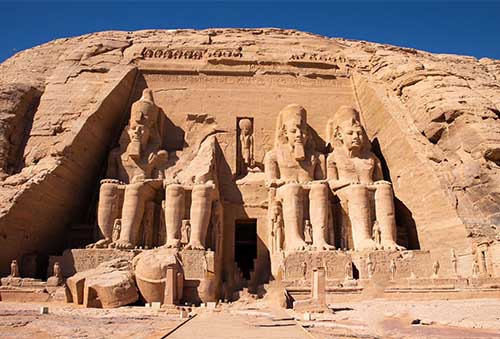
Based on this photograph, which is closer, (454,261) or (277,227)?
(454,261)

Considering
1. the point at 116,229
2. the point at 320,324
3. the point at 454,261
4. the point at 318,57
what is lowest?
the point at 320,324

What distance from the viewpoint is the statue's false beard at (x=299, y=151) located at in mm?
12875

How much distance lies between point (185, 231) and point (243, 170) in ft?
10.6

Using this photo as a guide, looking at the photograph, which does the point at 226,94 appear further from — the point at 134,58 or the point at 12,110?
the point at 12,110

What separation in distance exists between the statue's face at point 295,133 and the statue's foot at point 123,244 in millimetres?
4938

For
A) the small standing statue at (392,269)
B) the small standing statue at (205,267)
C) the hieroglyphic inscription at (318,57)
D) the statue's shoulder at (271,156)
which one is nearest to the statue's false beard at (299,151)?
the statue's shoulder at (271,156)

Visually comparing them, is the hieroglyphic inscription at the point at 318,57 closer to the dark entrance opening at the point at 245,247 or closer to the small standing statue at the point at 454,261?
the dark entrance opening at the point at 245,247

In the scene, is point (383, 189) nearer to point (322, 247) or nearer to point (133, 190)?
point (322, 247)

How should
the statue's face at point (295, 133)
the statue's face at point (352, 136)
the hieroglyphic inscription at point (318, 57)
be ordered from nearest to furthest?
the statue's face at point (352, 136) < the statue's face at point (295, 133) < the hieroglyphic inscription at point (318, 57)

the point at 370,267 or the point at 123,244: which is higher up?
the point at 123,244

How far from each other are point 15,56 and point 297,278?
1126 centimetres

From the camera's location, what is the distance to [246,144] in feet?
47.3

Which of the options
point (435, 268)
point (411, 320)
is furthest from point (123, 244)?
point (411, 320)

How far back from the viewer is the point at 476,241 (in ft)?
32.5
